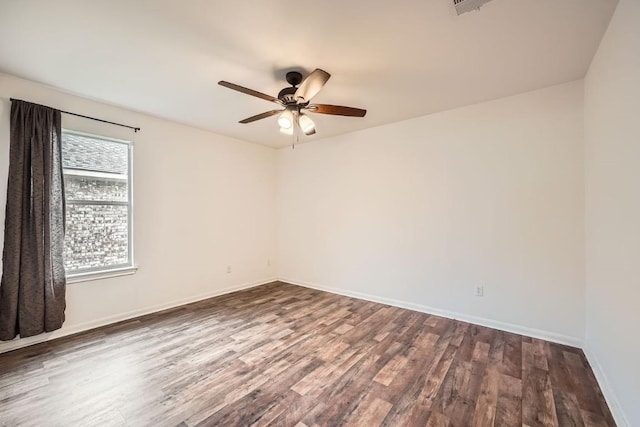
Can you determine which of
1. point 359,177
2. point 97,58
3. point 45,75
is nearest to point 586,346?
point 359,177

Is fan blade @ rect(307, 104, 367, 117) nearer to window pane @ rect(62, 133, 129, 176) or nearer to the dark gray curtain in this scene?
window pane @ rect(62, 133, 129, 176)

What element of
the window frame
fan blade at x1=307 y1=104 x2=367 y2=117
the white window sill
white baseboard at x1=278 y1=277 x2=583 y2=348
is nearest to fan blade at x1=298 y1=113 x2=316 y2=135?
fan blade at x1=307 y1=104 x2=367 y2=117

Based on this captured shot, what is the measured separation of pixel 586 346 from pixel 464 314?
40.6 inches

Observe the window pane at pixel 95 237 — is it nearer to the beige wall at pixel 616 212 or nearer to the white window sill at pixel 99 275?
the white window sill at pixel 99 275

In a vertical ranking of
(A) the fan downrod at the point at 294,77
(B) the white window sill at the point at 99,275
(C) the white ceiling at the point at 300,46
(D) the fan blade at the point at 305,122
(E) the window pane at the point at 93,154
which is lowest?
(B) the white window sill at the point at 99,275

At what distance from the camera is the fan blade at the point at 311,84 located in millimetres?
1982

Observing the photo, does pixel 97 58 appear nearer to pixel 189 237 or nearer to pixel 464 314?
pixel 189 237

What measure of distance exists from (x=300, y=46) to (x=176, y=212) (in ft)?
9.36

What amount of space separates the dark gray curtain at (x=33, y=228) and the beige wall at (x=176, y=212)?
4.9 inches

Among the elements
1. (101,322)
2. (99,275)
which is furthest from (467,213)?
(101,322)

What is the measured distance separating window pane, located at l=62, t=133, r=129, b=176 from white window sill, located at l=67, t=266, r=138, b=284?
3.85 ft

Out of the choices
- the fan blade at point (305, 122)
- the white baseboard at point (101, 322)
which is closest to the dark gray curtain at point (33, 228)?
the white baseboard at point (101, 322)

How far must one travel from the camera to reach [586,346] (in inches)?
95.5

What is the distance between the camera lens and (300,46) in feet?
6.66
